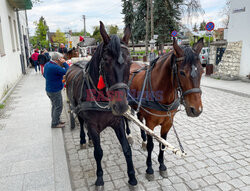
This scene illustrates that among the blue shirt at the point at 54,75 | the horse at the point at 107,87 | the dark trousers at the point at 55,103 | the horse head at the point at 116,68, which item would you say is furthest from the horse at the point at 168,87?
the dark trousers at the point at 55,103

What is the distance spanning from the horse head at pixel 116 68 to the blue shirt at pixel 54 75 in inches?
121

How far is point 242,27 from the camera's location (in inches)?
467

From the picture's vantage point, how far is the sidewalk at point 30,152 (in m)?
3.26

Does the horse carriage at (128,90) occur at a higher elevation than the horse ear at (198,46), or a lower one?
lower

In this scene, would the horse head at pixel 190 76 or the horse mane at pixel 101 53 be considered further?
the horse head at pixel 190 76

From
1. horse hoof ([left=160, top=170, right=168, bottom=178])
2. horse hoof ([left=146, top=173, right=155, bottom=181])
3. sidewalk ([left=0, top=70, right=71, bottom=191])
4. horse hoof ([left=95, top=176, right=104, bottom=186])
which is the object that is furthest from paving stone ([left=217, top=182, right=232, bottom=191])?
sidewalk ([left=0, top=70, right=71, bottom=191])

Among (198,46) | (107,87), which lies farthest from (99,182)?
(198,46)

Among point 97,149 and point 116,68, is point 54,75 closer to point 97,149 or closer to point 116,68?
point 97,149

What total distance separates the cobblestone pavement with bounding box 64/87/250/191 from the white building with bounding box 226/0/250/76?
7400 millimetres

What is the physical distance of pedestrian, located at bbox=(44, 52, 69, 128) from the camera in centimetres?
498

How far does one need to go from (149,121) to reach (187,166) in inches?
47.7

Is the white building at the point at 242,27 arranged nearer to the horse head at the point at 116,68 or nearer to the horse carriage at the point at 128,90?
the horse carriage at the point at 128,90

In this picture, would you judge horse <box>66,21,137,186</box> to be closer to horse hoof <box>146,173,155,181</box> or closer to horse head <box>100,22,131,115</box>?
horse head <box>100,22,131,115</box>

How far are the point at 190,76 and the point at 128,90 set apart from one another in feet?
3.58
